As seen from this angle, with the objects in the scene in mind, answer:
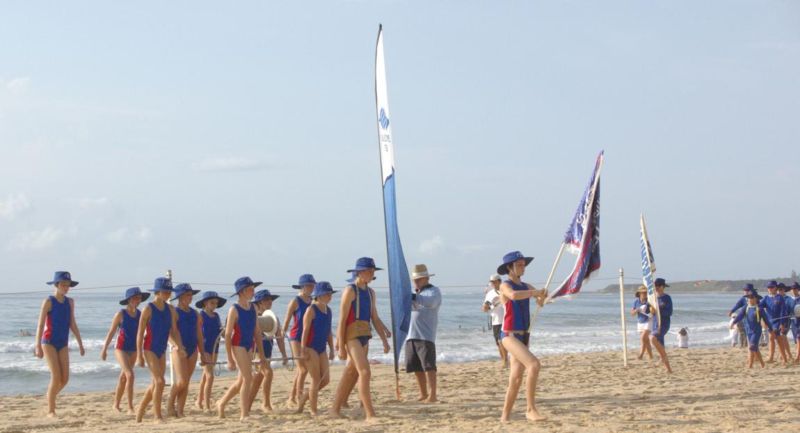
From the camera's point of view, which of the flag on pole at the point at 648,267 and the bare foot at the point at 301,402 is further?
the flag on pole at the point at 648,267

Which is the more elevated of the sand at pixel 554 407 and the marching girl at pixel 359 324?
the marching girl at pixel 359 324

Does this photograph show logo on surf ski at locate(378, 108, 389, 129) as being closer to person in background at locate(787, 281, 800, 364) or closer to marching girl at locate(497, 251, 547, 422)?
marching girl at locate(497, 251, 547, 422)

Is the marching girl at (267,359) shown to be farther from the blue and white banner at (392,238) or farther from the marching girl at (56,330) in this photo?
the marching girl at (56,330)

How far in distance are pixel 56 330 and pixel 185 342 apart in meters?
1.47

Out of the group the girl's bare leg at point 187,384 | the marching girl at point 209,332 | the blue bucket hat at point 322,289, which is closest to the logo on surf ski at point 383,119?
the blue bucket hat at point 322,289

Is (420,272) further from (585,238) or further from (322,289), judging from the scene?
(585,238)

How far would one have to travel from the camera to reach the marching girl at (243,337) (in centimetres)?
959

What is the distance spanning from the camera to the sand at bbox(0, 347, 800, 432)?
9133mm

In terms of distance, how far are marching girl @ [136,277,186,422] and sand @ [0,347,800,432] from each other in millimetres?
299

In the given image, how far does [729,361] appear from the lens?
17969 mm

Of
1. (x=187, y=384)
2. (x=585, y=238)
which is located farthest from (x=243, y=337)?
(x=585, y=238)

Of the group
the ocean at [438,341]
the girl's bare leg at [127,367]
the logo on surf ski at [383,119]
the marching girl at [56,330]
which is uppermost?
the logo on surf ski at [383,119]

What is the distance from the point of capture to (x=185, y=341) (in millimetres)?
10258

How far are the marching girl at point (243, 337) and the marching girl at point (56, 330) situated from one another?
197 cm
